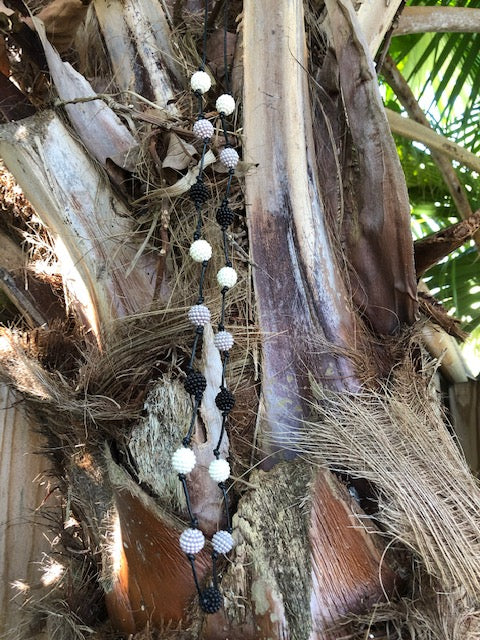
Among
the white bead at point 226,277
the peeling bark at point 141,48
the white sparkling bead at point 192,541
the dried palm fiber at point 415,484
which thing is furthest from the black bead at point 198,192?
the white sparkling bead at point 192,541

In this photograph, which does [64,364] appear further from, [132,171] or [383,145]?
[383,145]

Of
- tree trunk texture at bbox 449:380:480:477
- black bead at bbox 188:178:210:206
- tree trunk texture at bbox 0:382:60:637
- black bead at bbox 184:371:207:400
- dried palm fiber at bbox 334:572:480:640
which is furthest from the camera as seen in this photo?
tree trunk texture at bbox 449:380:480:477

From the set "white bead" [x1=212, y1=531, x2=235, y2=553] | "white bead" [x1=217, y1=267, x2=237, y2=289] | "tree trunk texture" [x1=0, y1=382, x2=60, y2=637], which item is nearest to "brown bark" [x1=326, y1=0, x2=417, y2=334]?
"white bead" [x1=217, y1=267, x2=237, y2=289]

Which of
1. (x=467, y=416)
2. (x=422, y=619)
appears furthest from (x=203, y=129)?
(x=467, y=416)

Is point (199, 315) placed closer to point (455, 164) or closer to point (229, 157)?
point (229, 157)

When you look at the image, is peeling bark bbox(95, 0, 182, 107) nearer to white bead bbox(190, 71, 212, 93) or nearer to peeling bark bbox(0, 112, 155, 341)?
white bead bbox(190, 71, 212, 93)

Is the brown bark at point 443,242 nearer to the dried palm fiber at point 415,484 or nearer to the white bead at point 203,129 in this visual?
the dried palm fiber at point 415,484
